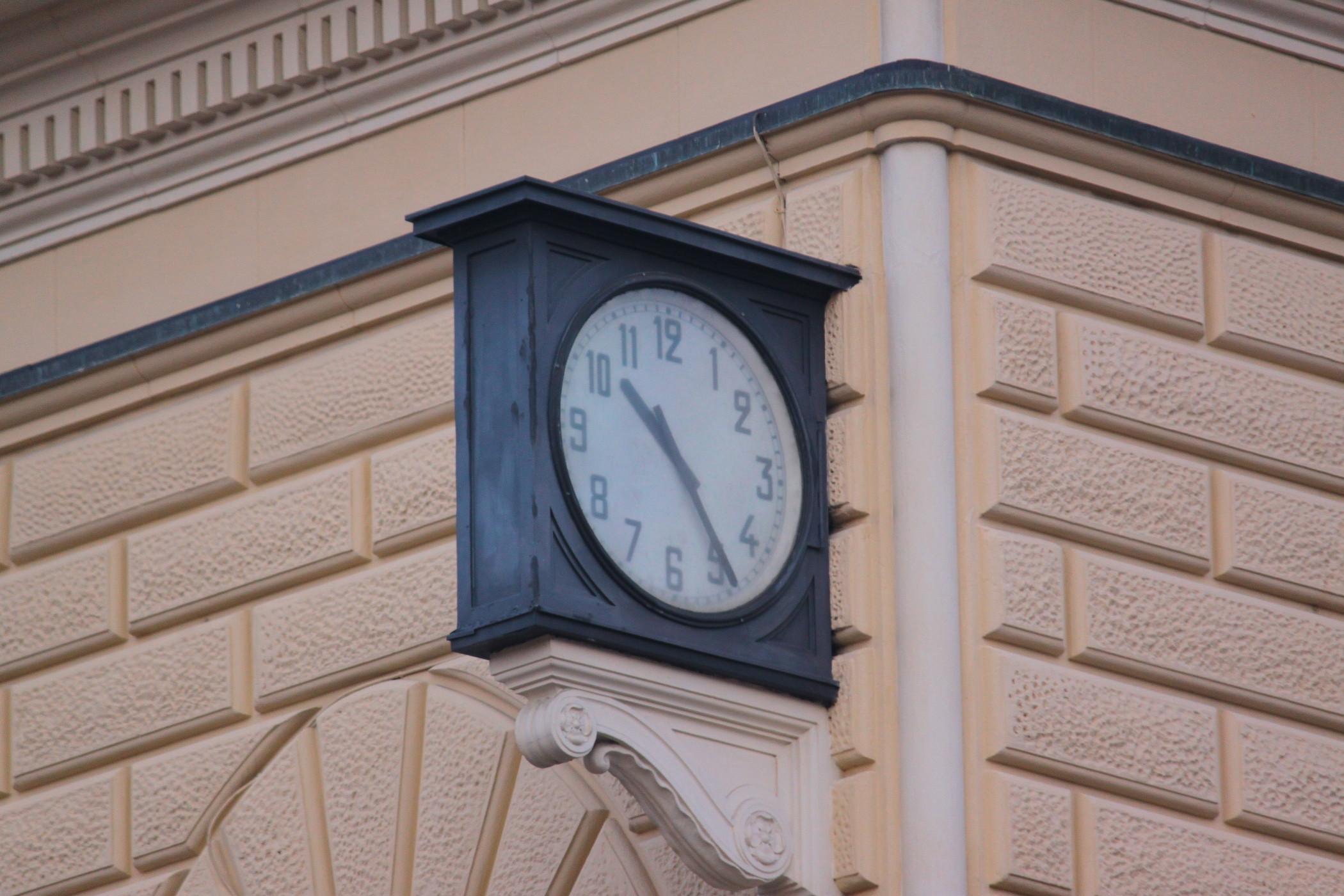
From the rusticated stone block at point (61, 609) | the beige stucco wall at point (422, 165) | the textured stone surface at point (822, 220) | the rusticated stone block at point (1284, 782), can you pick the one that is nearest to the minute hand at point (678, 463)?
the textured stone surface at point (822, 220)

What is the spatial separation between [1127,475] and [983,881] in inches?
56.6

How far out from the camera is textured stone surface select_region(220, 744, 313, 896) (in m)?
12.2

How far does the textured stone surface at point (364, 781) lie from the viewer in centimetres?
1195

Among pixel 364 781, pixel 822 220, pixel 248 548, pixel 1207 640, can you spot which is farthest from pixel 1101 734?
pixel 248 548

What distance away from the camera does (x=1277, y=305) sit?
11992mm

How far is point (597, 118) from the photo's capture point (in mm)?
12219

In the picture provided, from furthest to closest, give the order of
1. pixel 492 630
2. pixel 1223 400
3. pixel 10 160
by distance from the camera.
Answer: pixel 10 160
pixel 1223 400
pixel 492 630

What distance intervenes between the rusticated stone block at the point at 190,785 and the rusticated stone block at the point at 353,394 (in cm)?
90

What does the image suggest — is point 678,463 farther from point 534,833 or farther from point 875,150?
point 534,833

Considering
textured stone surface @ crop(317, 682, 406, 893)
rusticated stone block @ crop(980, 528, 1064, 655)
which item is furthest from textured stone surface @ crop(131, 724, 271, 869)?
rusticated stone block @ crop(980, 528, 1064, 655)

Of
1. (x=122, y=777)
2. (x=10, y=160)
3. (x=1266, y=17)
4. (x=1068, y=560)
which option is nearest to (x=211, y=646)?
(x=122, y=777)

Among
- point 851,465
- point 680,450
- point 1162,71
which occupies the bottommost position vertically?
point 680,450

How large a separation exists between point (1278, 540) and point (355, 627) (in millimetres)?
2917

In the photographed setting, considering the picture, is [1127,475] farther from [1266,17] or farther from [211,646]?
[211,646]
